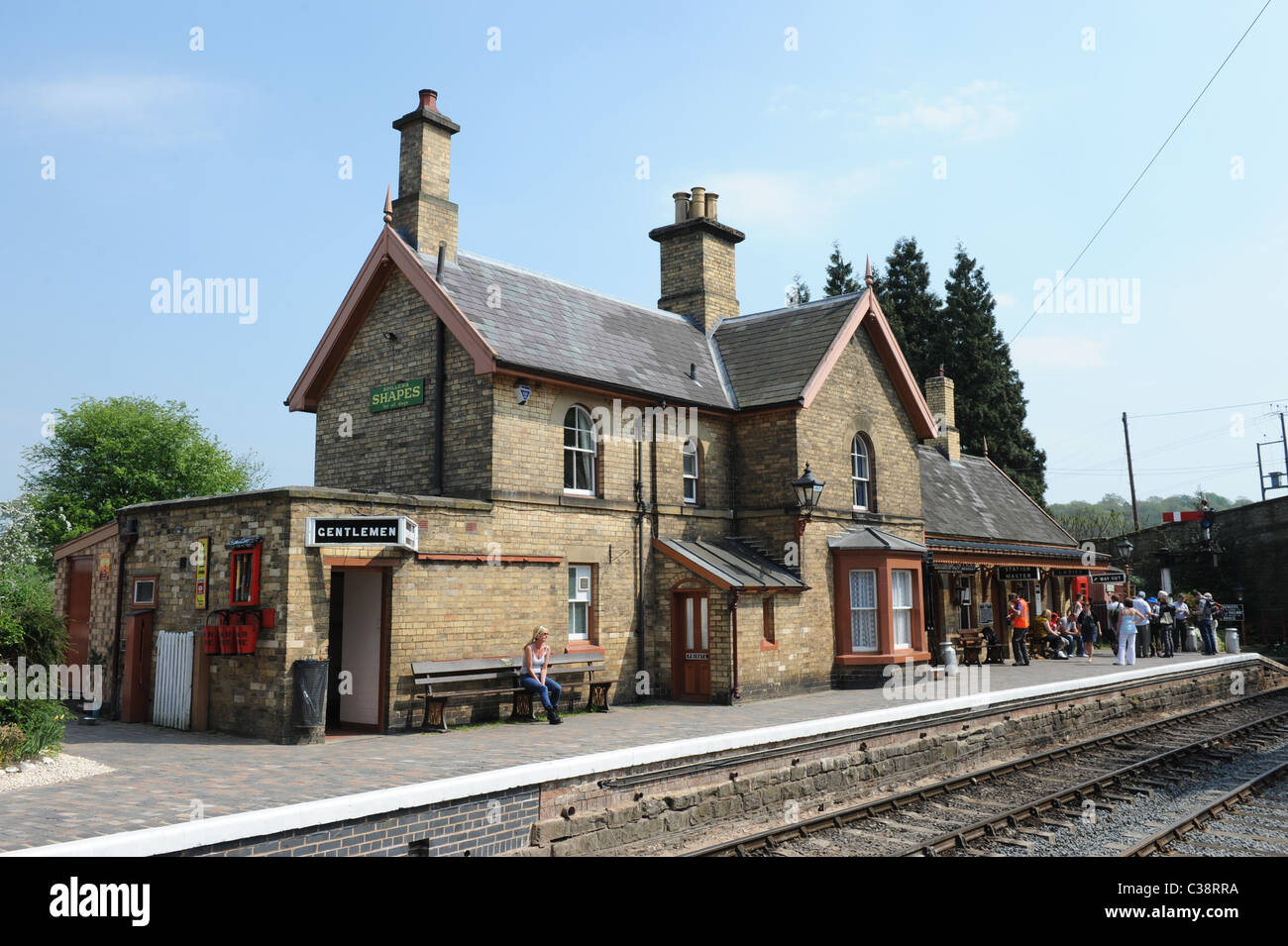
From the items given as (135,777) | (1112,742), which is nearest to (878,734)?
(1112,742)

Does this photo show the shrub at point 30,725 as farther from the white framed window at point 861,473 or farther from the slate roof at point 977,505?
the slate roof at point 977,505

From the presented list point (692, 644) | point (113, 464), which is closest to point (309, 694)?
point (692, 644)

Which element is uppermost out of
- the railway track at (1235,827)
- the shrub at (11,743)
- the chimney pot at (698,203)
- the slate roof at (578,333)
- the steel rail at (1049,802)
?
the chimney pot at (698,203)

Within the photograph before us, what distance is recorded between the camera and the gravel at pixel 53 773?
29.9 feet

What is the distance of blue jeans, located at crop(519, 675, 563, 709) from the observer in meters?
13.7

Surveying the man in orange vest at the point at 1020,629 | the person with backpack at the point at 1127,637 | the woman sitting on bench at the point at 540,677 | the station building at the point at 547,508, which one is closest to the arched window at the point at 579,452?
the station building at the point at 547,508

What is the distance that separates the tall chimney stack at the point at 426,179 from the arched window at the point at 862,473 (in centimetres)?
941

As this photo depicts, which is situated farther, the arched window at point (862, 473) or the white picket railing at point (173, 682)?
the arched window at point (862, 473)

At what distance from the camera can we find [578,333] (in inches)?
708

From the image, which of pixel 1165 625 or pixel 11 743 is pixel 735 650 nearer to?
pixel 11 743

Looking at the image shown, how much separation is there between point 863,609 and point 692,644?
4.27 metres

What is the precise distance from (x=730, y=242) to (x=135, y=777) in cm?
1754
